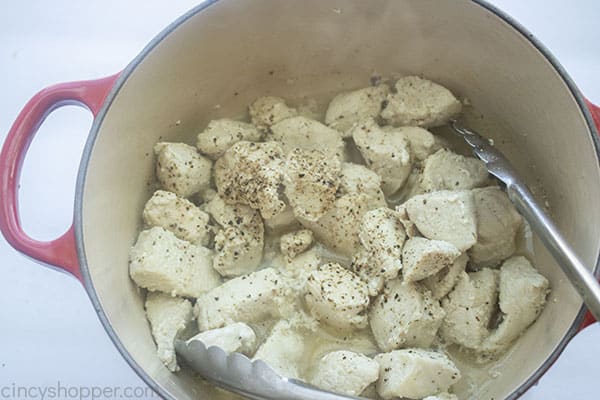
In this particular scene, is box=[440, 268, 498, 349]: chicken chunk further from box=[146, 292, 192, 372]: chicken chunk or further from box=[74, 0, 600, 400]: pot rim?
box=[146, 292, 192, 372]: chicken chunk

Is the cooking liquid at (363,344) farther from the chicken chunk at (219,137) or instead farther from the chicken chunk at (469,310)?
the chicken chunk at (219,137)

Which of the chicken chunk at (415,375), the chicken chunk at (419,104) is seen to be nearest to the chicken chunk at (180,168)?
the chicken chunk at (419,104)

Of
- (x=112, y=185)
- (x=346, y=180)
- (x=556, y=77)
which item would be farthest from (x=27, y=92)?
(x=556, y=77)

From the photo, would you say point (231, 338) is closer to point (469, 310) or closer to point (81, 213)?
point (81, 213)

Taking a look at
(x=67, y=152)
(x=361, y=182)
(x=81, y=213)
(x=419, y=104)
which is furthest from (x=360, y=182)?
(x=67, y=152)

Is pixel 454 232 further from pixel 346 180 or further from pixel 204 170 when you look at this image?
pixel 204 170

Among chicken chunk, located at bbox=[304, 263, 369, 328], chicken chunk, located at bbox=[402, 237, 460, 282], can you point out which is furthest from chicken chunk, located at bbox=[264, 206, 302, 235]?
chicken chunk, located at bbox=[402, 237, 460, 282]
